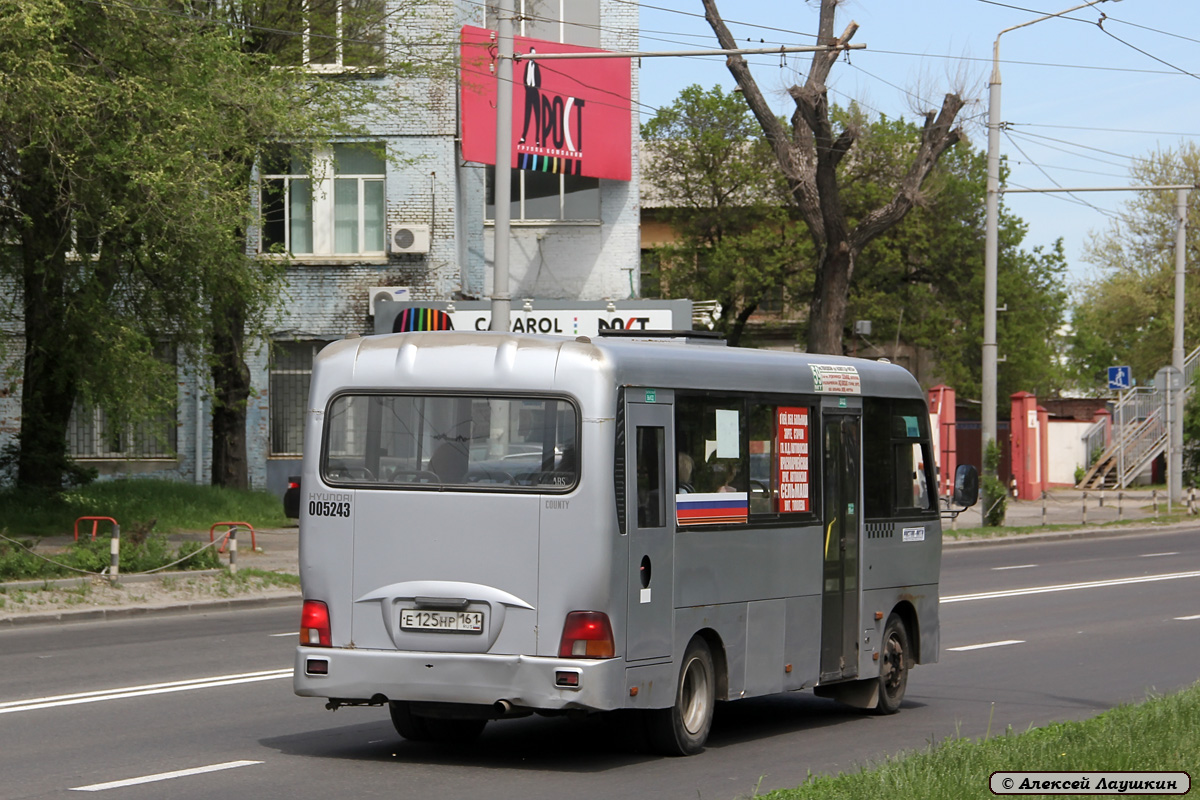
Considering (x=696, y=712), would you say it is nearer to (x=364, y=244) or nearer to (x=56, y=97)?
(x=56, y=97)

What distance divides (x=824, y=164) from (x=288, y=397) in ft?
41.9

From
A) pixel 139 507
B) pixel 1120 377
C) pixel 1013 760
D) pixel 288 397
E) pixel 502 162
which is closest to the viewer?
pixel 1013 760

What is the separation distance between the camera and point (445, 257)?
115 feet

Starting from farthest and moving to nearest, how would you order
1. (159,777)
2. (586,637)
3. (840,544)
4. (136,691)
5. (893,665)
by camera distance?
1. (893,665)
2. (136,691)
3. (840,544)
4. (586,637)
5. (159,777)

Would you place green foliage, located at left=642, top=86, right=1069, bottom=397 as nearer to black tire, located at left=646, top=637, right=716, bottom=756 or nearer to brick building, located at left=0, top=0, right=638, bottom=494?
brick building, located at left=0, top=0, right=638, bottom=494

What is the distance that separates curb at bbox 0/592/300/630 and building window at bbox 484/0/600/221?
64.5ft

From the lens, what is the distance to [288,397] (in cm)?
3584

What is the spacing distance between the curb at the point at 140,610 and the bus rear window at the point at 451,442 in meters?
8.89

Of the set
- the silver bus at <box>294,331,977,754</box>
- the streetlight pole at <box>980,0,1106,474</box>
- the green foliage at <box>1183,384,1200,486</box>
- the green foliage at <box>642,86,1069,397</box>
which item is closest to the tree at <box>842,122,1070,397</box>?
the green foliage at <box>642,86,1069,397</box>

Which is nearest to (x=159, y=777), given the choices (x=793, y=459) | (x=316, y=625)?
(x=316, y=625)

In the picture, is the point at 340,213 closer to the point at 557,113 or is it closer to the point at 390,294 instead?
the point at 390,294

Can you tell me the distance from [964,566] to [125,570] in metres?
13.5

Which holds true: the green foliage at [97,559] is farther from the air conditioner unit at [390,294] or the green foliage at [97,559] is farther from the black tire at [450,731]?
the air conditioner unit at [390,294]

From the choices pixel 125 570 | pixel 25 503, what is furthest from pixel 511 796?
pixel 25 503
